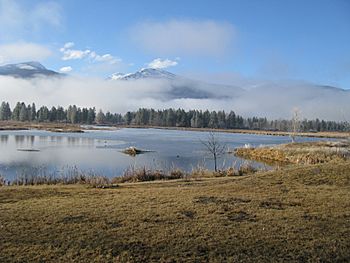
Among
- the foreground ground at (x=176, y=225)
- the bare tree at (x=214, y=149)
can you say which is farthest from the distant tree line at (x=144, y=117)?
the foreground ground at (x=176, y=225)

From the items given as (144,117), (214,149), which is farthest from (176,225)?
(144,117)

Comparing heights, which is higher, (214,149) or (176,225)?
(214,149)

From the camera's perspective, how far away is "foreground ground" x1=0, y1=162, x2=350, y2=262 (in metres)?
6.73

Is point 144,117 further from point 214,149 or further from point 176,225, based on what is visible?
point 176,225

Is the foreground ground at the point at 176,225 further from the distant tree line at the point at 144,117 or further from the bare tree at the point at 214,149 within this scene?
the distant tree line at the point at 144,117

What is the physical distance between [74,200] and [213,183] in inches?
241

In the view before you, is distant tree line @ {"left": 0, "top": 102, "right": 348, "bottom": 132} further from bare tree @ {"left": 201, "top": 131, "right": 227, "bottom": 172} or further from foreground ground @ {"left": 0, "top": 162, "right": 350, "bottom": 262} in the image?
foreground ground @ {"left": 0, "top": 162, "right": 350, "bottom": 262}

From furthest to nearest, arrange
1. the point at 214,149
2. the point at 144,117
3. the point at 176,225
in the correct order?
the point at 144,117 → the point at 214,149 → the point at 176,225

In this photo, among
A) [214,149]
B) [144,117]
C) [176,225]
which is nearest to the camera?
[176,225]

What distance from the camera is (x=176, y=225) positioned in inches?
327

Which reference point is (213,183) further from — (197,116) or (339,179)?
(197,116)

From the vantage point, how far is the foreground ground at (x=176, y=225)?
6.73m

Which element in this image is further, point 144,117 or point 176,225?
point 144,117

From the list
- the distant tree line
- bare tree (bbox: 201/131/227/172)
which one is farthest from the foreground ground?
the distant tree line
